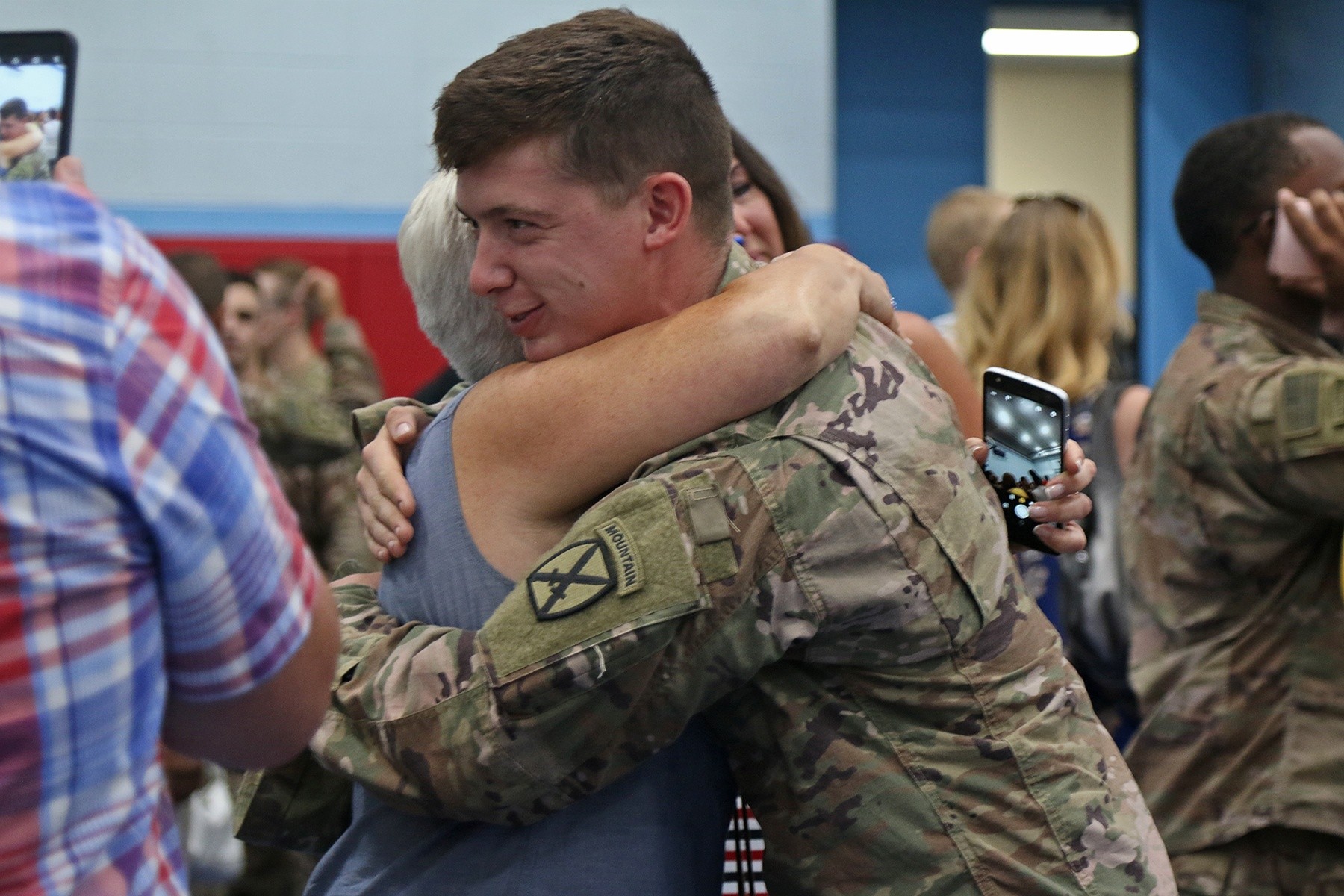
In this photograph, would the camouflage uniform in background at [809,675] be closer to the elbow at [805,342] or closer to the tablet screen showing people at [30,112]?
the elbow at [805,342]

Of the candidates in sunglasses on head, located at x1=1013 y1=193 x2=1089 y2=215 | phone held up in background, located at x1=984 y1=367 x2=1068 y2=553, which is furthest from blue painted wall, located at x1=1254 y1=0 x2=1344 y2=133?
phone held up in background, located at x1=984 y1=367 x2=1068 y2=553

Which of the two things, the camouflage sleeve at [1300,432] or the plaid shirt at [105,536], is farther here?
the camouflage sleeve at [1300,432]

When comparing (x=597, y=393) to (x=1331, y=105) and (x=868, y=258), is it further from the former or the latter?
(x=1331, y=105)

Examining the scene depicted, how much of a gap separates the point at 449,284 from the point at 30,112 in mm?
494

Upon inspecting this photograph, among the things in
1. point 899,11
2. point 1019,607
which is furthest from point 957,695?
point 899,11

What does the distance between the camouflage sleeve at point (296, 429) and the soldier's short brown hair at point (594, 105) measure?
7.37 ft

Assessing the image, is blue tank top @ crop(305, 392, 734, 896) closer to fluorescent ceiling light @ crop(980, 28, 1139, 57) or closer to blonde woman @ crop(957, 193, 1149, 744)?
blonde woman @ crop(957, 193, 1149, 744)

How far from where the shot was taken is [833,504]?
115cm

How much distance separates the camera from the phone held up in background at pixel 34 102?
1432 millimetres

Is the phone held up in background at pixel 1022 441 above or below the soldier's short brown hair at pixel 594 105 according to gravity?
below

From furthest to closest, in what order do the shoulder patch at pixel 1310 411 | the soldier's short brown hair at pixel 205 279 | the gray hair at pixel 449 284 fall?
the soldier's short brown hair at pixel 205 279, the shoulder patch at pixel 1310 411, the gray hair at pixel 449 284

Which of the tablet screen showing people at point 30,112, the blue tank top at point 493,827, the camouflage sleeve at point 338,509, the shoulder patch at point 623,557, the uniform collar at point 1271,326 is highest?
the tablet screen showing people at point 30,112

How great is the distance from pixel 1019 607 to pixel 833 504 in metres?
0.24

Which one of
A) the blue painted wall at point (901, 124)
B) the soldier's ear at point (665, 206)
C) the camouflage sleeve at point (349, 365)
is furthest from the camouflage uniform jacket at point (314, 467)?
the blue painted wall at point (901, 124)
